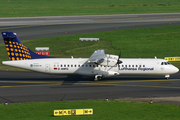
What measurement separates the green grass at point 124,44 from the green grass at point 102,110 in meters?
27.3

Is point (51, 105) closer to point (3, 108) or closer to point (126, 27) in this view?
point (3, 108)

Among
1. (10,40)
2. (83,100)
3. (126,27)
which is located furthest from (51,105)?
(126,27)

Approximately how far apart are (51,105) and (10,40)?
1534cm

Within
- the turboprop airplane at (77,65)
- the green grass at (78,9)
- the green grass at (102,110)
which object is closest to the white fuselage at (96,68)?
the turboprop airplane at (77,65)

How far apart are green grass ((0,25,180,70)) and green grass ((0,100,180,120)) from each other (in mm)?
27320

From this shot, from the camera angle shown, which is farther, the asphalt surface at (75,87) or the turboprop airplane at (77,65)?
the turboprop airplane at (77,65)

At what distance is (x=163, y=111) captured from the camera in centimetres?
2708

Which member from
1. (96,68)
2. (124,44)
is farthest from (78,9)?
(96,68)

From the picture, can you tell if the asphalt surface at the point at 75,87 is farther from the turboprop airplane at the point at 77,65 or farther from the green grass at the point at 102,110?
the green grass at the point at 102,110

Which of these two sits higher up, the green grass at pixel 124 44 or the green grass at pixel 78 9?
the green grass at pixel 78 9

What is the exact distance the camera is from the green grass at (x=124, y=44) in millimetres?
60869

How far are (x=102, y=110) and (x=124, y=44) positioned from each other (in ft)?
139

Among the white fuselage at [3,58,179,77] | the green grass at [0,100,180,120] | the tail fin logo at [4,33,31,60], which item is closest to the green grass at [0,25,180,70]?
the white fuselage at [3,58,179,77]

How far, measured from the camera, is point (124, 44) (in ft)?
224
